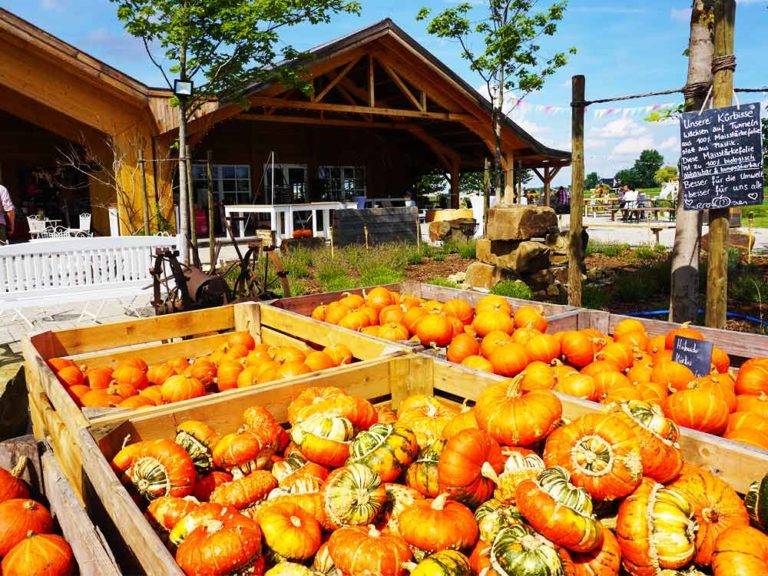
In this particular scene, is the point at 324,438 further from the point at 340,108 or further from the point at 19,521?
the point at 340,108

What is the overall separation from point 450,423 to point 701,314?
5830 millimetres

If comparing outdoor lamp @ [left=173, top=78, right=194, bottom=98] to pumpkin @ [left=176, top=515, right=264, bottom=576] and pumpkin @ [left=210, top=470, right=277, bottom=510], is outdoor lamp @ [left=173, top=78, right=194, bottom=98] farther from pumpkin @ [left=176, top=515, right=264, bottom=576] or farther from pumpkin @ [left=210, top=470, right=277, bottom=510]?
pumpkin @ [left=176, top=515, right=264, bottom=576]

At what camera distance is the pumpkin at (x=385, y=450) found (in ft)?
6.81

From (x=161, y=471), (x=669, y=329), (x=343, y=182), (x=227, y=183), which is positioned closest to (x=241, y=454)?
(x=161, y=471)

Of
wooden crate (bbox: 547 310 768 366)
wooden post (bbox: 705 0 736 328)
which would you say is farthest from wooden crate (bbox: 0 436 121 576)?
wooden post (bbox: 705 0 736 328)

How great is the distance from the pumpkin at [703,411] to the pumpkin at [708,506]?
519 millimetres

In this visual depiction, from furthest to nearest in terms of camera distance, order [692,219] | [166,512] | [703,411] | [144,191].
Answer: [144,191], [692,219], [703,411], [166,512]

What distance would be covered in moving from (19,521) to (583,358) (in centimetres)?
284

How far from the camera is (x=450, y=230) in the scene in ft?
58.4

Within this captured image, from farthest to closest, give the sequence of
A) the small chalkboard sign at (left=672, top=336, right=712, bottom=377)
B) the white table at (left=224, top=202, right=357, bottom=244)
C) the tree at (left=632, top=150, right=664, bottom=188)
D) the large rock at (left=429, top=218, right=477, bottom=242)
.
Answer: the tree at (left=632, top=150, right=664, bottom=188) < the large rock at (left=429, top=218, right=477, bottom=242) < the white table at (left=224, top=202, right=357, bottom=244) < the small chalkboard sign at (left=672, top=336, right=712, bottom=377)

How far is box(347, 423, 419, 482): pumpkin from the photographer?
208 centimetres

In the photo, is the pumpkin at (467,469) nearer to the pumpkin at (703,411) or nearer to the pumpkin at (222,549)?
the pumpkin at (222,549)

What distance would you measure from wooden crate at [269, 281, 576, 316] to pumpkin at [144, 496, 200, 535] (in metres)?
2.88

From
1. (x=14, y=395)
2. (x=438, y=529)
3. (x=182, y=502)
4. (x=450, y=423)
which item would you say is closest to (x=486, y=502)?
(x=438, y=529)
